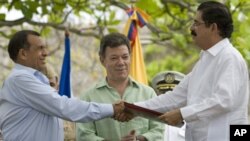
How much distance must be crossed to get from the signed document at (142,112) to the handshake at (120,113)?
0.04 meters

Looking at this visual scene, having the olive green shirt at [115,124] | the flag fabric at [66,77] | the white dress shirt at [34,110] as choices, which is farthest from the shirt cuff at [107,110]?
the flag fabric at [66,77]

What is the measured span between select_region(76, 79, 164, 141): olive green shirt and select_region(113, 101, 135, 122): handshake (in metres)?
0.16

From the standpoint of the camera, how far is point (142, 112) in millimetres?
5090

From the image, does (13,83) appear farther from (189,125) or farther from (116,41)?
(189,125)

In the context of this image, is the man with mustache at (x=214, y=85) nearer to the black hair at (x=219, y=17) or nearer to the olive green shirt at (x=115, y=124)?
the black hair at (x=219, y=17)

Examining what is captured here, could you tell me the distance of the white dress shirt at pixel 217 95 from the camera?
4.70m

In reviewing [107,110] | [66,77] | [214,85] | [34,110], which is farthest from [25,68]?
[66,77]

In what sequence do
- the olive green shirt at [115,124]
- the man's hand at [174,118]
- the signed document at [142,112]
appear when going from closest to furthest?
the man's hand at [174,118]
the signed document at [142,112]
the olive green shirt at [115,124]

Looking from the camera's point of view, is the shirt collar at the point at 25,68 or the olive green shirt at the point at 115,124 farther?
the olive green shirt at the point at 115,124

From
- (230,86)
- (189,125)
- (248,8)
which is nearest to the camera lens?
(230,86)

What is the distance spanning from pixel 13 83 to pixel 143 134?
1009 millimetres

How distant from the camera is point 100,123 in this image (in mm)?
5477

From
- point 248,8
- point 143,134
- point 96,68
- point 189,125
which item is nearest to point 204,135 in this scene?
point 189,125

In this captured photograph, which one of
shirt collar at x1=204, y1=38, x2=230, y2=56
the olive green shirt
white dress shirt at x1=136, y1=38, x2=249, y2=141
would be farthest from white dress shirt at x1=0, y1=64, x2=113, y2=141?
shirt collar at x1=204, y1=38, x2=230, y2=56
